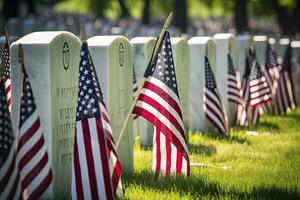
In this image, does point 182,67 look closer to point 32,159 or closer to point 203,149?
point 203,149

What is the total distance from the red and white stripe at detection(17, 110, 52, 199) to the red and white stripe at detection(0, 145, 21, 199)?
0.29 m

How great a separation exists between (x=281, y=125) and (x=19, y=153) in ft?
26.0

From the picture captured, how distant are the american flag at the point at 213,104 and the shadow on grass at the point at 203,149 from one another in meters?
0.81

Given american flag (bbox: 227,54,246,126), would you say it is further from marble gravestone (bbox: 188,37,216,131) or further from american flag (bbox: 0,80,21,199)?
american flag (bbox: 0,80,21,199)

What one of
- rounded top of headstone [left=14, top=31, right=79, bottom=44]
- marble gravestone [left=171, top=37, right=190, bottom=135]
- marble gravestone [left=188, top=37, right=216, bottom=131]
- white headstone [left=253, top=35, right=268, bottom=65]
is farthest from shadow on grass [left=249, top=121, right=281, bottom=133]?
rounded top of headstone [left=14, top=31, right=79, bottom=44]

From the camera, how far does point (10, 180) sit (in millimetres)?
6477

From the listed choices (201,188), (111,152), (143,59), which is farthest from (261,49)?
(111,152)

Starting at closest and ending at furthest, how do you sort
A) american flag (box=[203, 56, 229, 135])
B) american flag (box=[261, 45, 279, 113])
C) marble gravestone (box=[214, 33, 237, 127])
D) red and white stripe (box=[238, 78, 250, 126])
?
american flag (box=[203, 56, 229, 135]) → marble gravestone (box=[214, 33, 237, 127]) → red and white stripe (box=[238, 78, 250, 126]) → american flag (box=[261, 45, 279, 113])

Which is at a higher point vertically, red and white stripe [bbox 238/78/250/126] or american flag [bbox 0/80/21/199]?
american flag [bbox 0/80/21/199]

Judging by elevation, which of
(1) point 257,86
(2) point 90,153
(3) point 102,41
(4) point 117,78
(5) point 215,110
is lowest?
(5) point 215,110

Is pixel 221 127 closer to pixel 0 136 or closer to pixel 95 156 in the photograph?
pixel 95 156

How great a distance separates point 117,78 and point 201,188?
158 cm

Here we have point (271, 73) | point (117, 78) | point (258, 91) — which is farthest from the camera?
point (271, 73)

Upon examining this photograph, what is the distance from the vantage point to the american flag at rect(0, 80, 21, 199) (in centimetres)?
646
